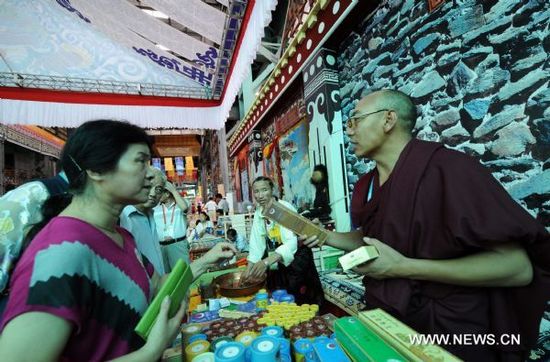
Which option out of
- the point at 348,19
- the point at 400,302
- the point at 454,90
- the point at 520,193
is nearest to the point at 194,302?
the point at 400,302

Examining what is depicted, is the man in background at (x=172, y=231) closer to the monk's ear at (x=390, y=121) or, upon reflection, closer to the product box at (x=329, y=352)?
the product box at (x=329, y=352)

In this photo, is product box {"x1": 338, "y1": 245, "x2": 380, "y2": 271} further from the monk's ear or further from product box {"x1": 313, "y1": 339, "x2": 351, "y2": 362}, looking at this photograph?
the monk's ear

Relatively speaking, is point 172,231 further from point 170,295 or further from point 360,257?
point 360,257

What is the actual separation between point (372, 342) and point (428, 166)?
2.67 ft

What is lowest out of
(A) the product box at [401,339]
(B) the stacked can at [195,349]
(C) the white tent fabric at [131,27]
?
(B) the stacked can at [195,349]

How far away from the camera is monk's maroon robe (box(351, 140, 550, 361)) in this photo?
1.07 metres

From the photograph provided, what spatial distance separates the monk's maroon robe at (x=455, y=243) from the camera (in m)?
1.07

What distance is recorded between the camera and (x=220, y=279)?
243cm

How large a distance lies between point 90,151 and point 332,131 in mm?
3227

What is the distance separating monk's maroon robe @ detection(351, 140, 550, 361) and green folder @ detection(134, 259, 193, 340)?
93cm

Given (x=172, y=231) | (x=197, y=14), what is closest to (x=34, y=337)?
(x=172, y=231)

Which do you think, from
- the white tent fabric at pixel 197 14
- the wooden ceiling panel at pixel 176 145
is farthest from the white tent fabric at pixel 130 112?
the wooden ceiling panel at pixel 176 145

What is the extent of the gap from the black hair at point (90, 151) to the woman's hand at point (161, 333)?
1.88ft

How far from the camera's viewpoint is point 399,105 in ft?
4.82
